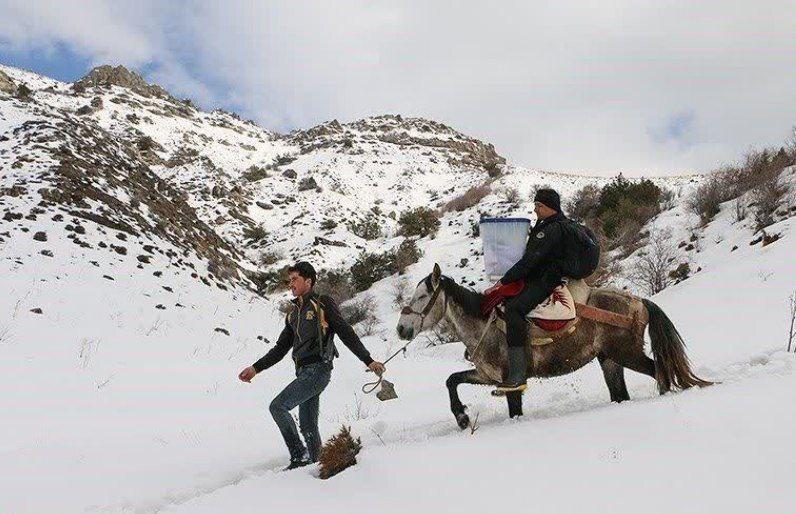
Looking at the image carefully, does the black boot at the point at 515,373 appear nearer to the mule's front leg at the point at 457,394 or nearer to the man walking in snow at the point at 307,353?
the mule's front leg at the point at 457,394

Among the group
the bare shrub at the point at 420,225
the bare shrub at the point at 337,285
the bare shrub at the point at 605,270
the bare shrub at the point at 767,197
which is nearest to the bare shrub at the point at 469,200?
the bare shrub at the point at 420,225

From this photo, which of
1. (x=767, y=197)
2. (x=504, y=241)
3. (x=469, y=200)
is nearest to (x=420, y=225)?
(x=469, y=200)

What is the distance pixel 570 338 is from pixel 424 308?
151 cm

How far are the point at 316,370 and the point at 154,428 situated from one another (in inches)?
127

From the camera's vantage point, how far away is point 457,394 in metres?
4.88

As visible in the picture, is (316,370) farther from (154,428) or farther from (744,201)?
(744,201)

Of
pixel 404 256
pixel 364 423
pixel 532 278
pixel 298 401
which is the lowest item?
pixel 364 423

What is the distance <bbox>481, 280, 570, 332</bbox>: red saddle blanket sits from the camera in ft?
15.8

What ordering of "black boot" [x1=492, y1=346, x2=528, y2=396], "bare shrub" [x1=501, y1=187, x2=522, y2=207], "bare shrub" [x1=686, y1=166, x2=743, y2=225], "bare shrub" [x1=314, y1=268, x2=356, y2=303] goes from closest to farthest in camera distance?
"black boot" [x1=492, y1=346, x2=528, y2=396] < "bare shrub" [x1=686, y1=166, x2=743, y2=225] < "bare shrub" [x1=314, y1=268, x2=356, y2=303] < "bare shrub" [x1=501, y1=187, x2=522, y2=207]

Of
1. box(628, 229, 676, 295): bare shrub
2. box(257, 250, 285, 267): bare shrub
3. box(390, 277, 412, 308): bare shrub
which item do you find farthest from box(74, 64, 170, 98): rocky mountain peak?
box(628, 229, 676, 295): bare shrub

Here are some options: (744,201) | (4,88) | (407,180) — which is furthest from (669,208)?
(4,88)

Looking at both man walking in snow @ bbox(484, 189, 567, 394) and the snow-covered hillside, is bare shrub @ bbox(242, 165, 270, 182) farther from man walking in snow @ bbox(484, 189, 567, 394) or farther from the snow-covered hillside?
man walking in snow @ bbox(484, 189, 567, 394)

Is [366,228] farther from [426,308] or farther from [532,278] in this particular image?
[532,278]

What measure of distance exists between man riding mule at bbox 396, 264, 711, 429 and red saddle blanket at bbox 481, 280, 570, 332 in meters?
0.06
